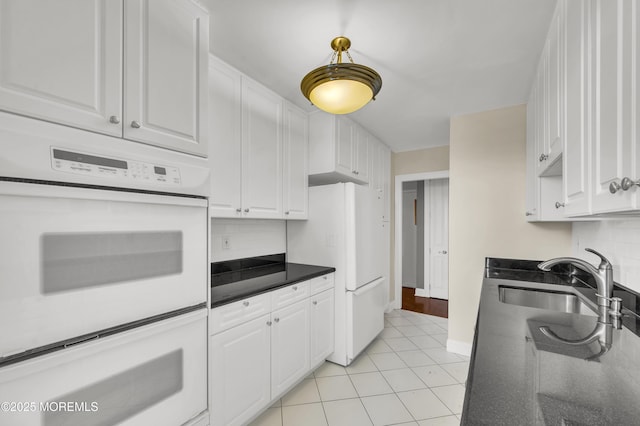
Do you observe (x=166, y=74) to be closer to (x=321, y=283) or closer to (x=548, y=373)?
(x=548, y=373)

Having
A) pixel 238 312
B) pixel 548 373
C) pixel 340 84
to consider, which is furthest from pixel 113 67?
pixel 548 373

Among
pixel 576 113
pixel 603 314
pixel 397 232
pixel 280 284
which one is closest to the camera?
pixel 576 113

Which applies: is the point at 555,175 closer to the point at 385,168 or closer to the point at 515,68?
the point at 515,68

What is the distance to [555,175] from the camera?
198 cm

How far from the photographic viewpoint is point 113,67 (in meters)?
1.07

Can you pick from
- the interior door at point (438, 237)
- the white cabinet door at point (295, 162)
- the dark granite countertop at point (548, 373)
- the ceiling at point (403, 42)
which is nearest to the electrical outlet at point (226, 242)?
the white cabinet door at point (295, 162)

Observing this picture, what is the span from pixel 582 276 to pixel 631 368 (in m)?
1.60

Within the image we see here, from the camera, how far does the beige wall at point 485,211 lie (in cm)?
258

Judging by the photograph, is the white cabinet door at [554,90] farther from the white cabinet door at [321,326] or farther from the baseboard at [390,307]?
the baseboard at [390,307]

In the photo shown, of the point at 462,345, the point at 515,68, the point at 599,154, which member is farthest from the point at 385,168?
the point at 599,154

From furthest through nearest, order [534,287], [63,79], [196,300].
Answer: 1. [534,287]
2. [196,300]
3. [63,79]

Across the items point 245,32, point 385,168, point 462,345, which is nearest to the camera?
point 245,32

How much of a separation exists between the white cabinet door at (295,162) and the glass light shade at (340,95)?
89 cm

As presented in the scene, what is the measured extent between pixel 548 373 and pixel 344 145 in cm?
243
